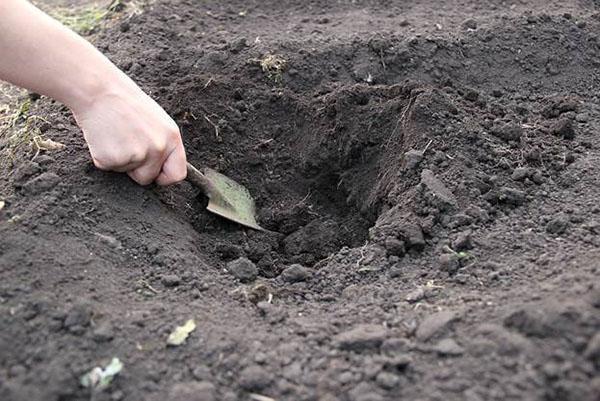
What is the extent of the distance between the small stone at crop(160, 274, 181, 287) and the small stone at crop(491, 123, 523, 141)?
1379 mm

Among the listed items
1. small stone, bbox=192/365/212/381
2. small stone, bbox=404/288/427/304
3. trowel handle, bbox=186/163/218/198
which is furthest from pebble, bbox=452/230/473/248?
trowel handle, bbox=186/163/218/198

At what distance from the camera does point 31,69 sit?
2191 mm

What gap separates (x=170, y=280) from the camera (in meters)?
2.16

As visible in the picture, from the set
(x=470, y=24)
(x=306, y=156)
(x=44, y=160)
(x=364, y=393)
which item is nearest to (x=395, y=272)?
(x=364, y=393)

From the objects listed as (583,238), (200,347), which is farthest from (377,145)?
(200,347)

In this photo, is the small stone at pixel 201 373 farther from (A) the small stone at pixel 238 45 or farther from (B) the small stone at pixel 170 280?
(A) the small stone at pixel 238 45

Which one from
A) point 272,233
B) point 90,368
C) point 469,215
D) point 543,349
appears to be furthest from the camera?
point 272,233

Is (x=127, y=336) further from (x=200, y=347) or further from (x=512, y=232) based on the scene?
(x=512, y=232)

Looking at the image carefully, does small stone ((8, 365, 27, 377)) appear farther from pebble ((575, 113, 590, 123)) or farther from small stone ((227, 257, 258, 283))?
pebble ((575, 113, 590, 123))

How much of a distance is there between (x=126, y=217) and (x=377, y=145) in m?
1.11

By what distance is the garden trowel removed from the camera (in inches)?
109

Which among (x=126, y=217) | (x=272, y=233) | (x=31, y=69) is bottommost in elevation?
(x=272, y=233)

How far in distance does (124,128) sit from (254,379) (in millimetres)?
992

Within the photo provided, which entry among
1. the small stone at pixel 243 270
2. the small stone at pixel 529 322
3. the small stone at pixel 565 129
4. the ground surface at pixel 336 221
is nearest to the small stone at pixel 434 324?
the ground surface at pixel 336 221
